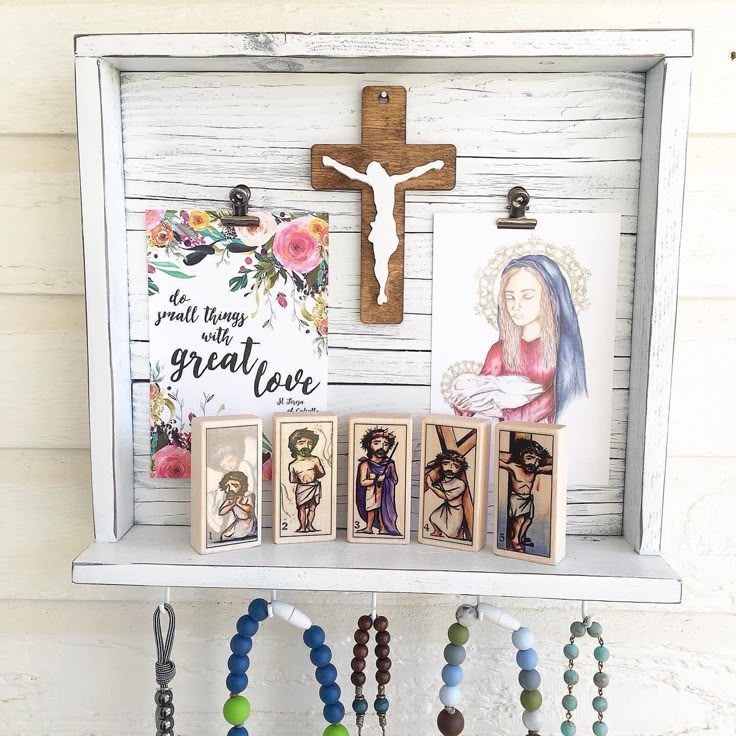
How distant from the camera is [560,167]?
0.75 metres

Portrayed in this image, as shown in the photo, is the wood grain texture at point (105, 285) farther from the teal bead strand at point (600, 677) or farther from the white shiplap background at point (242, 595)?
the teal bead strand at point (600, 677)

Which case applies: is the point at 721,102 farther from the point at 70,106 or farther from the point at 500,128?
the point at 70,106

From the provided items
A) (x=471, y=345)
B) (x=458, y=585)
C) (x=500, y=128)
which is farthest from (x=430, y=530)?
(x=500, y=128)

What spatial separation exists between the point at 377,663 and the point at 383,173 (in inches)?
21.3

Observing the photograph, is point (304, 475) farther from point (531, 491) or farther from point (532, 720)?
point (532, 720)

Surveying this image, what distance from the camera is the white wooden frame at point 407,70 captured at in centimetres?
69

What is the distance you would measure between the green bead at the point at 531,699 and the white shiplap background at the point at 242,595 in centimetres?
7

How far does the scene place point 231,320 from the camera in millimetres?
773

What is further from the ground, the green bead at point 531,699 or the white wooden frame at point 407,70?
the white wooden frame at point 407,70

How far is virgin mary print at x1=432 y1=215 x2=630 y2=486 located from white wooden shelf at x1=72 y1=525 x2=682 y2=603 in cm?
14

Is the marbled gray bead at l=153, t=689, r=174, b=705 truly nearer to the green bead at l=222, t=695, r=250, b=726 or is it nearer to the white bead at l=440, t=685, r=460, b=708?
the green bead at l=222, t=695, r=250, b=726

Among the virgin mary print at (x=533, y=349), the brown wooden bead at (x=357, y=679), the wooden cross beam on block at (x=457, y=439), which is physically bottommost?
the brown wooden bead at (x=357, y=679)

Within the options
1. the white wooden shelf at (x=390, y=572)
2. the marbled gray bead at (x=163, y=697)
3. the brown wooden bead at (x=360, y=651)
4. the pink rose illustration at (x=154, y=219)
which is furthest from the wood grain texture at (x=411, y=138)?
the marbled gray bead at (x=163, y=697)

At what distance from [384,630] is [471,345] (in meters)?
0.33
